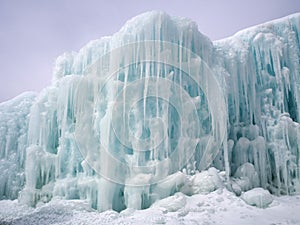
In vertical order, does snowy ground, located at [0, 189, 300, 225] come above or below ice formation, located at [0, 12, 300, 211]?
below

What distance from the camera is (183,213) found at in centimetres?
935

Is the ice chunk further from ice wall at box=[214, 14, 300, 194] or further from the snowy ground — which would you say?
ice wall at box=[214, 14, 300, 194]

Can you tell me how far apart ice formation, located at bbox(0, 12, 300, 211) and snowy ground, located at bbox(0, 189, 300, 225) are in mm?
740

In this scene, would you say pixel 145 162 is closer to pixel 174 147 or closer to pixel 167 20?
pixel 174 147

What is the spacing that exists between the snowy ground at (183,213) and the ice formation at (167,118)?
2.43 feet

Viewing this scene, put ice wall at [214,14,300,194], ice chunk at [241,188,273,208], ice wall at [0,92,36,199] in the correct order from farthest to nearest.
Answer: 1. ice wall at [0,92,36,199]
2. ice wall at [214,14,300,194]
3. ice chunk at [241,188,273,208]

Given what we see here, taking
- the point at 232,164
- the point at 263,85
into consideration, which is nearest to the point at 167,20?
the point at 263,85

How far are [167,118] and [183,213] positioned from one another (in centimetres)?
370

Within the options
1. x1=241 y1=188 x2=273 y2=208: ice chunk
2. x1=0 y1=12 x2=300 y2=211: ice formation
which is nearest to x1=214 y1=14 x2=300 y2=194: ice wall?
x1=0 y1=12 x2=300 y2=211: ice formation

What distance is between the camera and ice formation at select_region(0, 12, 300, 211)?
11.4m

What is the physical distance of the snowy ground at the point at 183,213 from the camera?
8766 mm

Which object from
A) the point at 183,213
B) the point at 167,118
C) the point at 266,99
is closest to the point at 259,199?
the point at 183,213

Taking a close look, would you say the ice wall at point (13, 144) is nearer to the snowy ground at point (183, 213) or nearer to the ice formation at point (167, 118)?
the ice formation at point (167, 118)

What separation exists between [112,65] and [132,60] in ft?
2.79
